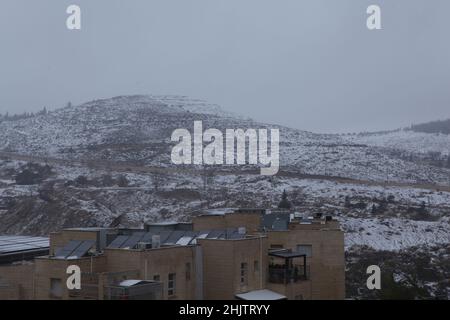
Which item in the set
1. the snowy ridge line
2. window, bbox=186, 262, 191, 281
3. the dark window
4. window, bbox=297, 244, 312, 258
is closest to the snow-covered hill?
the snowy ridge line

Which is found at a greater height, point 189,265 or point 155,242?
point 155,242

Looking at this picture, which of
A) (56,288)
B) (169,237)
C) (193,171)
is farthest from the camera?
(193,171)

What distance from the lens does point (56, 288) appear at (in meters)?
18.7

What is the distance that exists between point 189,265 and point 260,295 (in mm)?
2594

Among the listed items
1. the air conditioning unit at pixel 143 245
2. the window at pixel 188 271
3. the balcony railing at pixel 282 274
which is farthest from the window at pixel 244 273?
the air conditioning unit at pixel 143 245

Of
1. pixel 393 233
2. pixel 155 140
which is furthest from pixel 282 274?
pixel 155 140

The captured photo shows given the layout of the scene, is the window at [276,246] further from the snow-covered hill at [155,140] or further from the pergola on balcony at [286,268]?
the snow-covered hill at [155,140]

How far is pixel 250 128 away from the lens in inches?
5123

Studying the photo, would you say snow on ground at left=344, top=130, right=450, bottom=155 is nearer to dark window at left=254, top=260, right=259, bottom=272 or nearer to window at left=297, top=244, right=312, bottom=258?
window at left=297, top=244, right=312, bottom=258

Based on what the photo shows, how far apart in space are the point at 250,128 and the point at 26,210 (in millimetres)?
74228

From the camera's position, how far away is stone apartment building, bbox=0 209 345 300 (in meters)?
18.5

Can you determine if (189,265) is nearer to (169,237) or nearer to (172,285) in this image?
(172,285)

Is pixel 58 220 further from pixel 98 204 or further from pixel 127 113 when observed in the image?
pixel 127 113
